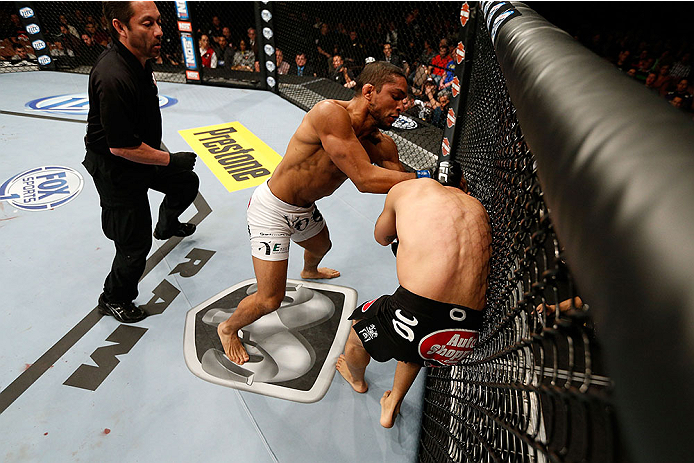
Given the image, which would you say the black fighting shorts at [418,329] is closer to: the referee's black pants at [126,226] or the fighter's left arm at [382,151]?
the fighter's left arm at [382,151]

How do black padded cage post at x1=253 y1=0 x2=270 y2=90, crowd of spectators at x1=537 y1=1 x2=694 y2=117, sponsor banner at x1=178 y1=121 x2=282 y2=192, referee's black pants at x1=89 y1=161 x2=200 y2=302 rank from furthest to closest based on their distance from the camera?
black padded cage post at x1=253 y1=0 x2=270 y2=90
crowd of spectators at x1=537 y1=1 x2=694 y2=117
sponsor banner at x1=178 y1=121 x2=282 y2=192
referee's black pants at x1=89 y1=161 x2=200 y2=302

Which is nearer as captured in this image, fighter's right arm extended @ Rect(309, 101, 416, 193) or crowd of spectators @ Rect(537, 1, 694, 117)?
fighter's right arm extended @ Rect(309, 101, 416, 193)

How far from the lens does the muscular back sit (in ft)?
4.17

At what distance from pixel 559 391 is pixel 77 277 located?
2.79 metres

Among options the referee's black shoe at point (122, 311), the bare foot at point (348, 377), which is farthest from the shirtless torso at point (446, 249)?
the referee's black shoe at point (122, 311)

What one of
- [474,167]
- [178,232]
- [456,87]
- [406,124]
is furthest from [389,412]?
[406,124]

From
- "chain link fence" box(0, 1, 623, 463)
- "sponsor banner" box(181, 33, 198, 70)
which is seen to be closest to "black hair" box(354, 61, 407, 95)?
"chain link fence" box(0, 1, 623, 463)

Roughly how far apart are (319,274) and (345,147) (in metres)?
1.09

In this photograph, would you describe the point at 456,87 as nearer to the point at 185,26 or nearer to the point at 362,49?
the point at 362,49

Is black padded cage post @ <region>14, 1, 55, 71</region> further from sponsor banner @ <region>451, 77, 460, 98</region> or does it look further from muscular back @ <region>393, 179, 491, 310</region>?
muscular back @ <region>393, 179, 491, 310</region>

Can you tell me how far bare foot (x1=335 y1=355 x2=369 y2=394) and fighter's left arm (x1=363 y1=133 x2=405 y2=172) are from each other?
0.99m

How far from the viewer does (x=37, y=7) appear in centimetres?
655

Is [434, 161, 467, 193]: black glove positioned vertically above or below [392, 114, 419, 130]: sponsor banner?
above

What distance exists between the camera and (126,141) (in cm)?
171
